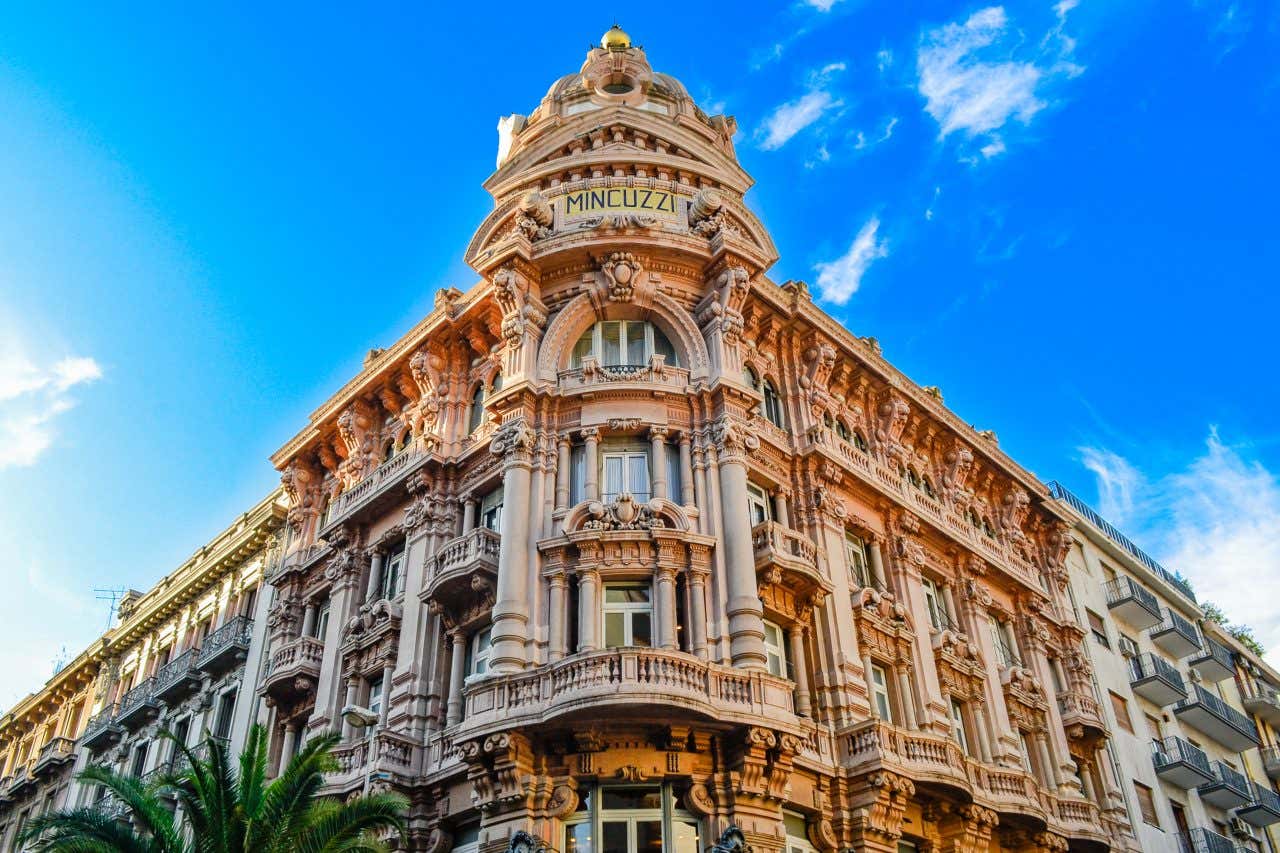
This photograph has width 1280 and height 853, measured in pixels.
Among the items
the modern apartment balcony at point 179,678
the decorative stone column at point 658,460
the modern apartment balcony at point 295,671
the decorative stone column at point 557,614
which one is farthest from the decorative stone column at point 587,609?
the modern apartment balcony at point 179,678

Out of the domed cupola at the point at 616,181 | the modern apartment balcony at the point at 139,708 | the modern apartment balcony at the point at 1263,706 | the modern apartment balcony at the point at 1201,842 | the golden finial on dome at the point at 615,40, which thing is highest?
the golden finial on dome at the point at 615,40

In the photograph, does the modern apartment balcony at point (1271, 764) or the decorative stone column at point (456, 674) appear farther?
the modern apartment balcony at point (1271, 764)

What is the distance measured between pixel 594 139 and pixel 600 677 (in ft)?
55.9

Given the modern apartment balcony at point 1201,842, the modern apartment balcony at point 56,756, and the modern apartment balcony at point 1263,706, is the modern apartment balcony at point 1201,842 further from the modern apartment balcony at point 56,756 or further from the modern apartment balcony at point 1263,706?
the modern apartment balcony at point 56,756

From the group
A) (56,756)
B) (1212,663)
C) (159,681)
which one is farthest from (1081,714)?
(56,756)

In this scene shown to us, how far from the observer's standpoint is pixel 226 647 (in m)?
35.2

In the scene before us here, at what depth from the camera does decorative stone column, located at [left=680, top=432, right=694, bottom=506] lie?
2573cm

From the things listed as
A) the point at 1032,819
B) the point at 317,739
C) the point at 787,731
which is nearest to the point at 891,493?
the point at 1032,819

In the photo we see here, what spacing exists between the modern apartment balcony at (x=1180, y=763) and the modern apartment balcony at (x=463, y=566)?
24796mm

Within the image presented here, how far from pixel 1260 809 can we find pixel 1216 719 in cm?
325

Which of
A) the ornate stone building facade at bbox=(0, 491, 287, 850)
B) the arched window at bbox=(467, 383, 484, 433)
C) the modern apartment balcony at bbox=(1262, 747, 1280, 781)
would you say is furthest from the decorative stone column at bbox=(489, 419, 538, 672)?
the modern apartment balcony at bbox=(1262, 747, 1280, 781)

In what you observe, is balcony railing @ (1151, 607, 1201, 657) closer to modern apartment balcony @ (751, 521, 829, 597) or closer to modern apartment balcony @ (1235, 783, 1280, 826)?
modern apartment balcony @ (1235, 783, 1280, 826)

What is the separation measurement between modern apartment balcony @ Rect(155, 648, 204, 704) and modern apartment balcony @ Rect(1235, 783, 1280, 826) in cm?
3591

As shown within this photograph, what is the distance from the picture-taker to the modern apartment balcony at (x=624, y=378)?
26844 millimetres
